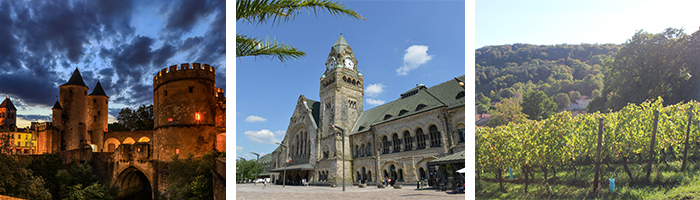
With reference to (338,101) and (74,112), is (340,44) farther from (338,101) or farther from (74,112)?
(74,112)

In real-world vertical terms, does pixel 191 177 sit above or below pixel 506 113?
below

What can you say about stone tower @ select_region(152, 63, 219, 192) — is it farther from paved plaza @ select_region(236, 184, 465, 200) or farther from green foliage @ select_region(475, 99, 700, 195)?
green foliage @ select_region(475, 99, 700, 195)

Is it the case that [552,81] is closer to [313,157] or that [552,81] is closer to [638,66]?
[638,66]

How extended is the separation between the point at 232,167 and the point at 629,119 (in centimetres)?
926

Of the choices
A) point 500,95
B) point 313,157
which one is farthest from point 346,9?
point 313,157

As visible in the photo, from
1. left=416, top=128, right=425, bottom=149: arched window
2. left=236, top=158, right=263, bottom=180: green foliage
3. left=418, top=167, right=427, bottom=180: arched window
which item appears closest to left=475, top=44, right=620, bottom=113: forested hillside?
left=416, top=128, right=425, bottom=149: arched window

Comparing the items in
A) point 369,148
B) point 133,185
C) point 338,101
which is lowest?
point 369,148

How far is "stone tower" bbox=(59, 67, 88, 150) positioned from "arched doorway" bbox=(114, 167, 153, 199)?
125cm

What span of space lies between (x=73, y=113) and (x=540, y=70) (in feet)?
37.4

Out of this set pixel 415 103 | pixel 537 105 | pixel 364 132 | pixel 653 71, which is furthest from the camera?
pixel 364 132

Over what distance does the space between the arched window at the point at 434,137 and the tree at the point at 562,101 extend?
35.3ft

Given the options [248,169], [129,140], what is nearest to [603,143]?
[129,140]

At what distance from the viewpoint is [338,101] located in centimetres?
2945

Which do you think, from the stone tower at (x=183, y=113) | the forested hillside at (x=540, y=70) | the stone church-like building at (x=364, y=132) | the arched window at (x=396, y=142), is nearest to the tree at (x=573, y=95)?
the forested hillside at (x=540, y=70)
